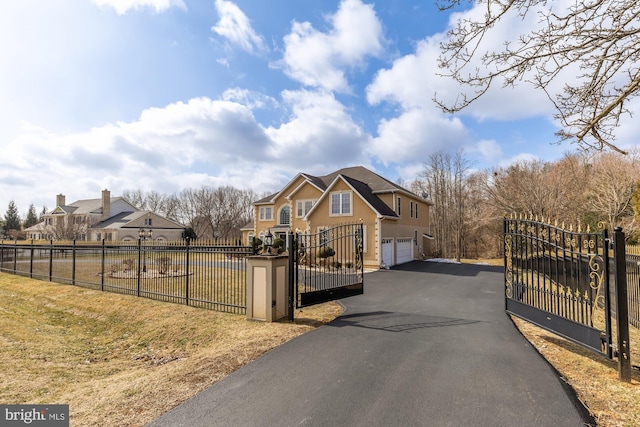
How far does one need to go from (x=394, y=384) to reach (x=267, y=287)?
3.68 meters

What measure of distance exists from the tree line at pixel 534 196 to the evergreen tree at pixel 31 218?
7324 centimetres

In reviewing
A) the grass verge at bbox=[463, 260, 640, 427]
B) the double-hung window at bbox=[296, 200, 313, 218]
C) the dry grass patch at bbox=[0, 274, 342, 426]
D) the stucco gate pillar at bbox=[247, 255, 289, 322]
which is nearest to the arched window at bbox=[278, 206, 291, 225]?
the double-hung window at bbox=[296, 200, 313, 218]

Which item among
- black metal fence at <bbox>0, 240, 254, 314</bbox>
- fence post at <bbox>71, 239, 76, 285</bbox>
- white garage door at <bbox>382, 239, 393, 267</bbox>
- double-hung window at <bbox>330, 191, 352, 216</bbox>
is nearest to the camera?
black metal fence at <bbox>0, 240, 254, 314</bbox>

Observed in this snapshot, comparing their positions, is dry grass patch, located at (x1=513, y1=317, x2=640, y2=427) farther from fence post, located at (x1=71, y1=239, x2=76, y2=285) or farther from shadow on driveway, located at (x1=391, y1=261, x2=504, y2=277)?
fence post, located at (x1=71, y1=239, x2=76, y2=285)

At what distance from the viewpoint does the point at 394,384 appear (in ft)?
13.1

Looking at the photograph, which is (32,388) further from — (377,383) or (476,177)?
(476,177)

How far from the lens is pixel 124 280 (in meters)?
12.3

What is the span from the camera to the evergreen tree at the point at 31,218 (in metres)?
62.3

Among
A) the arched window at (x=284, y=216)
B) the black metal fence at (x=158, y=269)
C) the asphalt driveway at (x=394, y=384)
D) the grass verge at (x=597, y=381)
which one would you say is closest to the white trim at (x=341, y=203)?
the arched window at (x=284, y=216)

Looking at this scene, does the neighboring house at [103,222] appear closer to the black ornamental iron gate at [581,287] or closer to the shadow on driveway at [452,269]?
the shadow on driveway at [452,269]

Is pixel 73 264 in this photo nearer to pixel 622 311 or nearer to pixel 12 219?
pixel 622 311

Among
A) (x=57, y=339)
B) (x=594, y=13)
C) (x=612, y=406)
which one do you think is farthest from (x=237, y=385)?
(x=594, y=13)

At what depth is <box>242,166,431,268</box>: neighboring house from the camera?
20.5m

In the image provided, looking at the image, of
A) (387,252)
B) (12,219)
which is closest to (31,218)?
(12,219)
